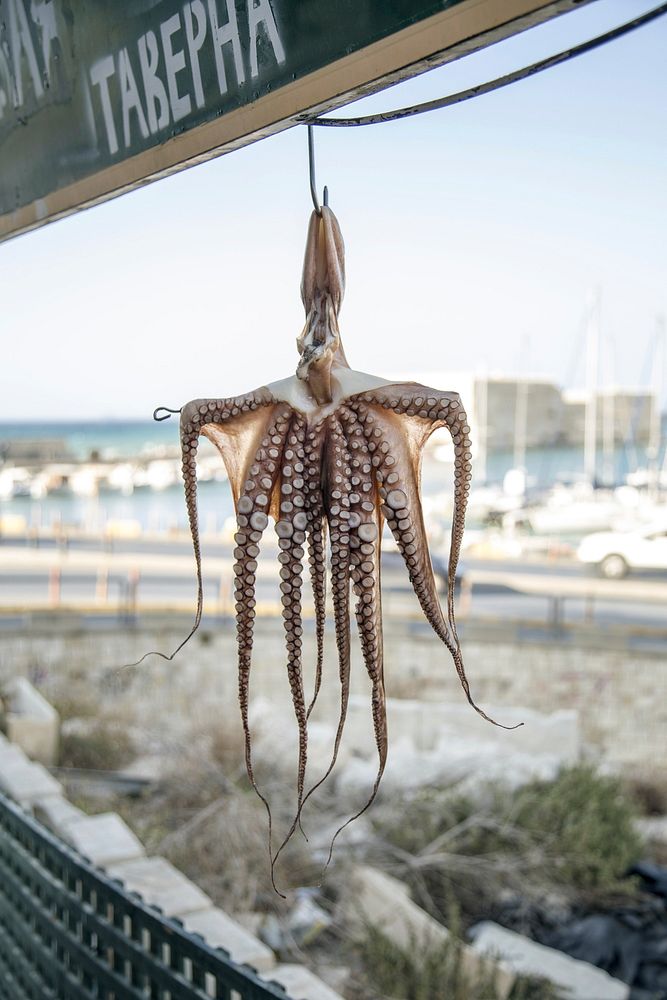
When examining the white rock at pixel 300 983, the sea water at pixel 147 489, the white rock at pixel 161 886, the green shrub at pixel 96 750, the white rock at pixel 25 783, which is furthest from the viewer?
the sea water at pixel 147 489

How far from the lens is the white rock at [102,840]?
3.34 meters

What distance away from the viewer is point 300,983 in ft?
8.43

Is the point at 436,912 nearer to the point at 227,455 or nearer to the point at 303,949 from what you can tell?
the point at 303,949

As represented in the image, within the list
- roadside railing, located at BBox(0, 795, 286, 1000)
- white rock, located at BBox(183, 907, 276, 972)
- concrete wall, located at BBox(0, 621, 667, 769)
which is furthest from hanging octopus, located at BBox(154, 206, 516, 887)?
concrete wall, located at BBox(0, 621, 667, 769)

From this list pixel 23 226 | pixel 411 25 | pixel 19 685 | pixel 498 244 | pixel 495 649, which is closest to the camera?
pixel 411 25

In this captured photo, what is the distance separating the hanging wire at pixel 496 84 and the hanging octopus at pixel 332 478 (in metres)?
0.11

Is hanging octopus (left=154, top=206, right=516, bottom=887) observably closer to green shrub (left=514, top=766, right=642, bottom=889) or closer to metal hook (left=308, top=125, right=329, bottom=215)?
metal hook (left=308, top=125, right=329, bottom=215)

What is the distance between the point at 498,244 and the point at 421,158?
5.90m

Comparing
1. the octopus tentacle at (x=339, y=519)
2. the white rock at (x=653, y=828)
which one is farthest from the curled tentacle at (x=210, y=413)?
the white rock at (x=653, y=828)

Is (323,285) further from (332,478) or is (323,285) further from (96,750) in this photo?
(96,750)

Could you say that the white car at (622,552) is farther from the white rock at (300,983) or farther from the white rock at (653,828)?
the white rock at (300,983)

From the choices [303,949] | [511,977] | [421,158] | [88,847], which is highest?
[421,158]

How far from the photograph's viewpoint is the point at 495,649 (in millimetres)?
10281

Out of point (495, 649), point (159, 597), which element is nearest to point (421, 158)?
point (159, 597)
